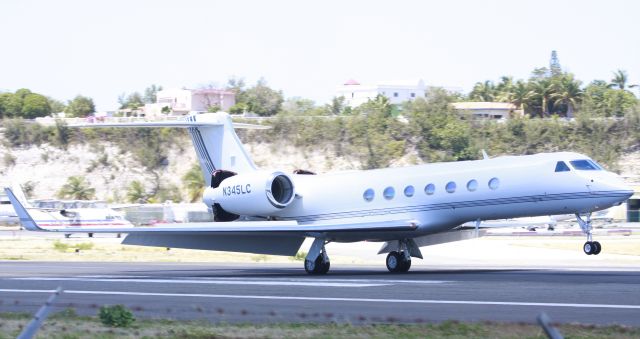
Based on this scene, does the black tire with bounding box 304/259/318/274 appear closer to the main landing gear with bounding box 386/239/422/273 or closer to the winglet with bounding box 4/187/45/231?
the main landing gear with bounding box 386/239/422/273

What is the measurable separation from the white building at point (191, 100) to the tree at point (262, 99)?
4.77 m

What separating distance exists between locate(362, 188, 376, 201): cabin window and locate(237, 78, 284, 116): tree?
91.7 meters

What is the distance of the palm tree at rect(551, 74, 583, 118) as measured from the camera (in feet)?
346

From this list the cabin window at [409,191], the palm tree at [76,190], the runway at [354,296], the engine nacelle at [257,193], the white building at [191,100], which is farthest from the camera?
the white building at [191,100]

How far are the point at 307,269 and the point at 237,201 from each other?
3163mm

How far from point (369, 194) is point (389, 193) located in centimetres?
63

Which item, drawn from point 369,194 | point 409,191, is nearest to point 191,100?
point 369,194

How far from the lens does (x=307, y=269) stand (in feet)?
88.6

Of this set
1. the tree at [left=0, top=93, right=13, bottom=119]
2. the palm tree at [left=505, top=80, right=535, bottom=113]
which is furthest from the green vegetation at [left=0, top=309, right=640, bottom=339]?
the tree at [left=0, top=93, right=13, bottom=119]

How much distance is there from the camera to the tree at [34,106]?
11425cm

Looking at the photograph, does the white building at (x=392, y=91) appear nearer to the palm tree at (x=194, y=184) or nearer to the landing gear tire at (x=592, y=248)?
the palm tree at (x=194, y=184)

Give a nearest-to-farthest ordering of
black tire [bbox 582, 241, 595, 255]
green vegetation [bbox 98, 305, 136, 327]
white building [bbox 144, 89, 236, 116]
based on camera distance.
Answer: green vegetation [bbox 98, 305, 136, 327], black tire [bbox 582, 241, 595, 255], white building [bbox 144, 89, 236, 116]

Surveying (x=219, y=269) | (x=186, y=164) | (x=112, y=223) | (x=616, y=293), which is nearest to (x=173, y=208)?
(x=112, y=223)

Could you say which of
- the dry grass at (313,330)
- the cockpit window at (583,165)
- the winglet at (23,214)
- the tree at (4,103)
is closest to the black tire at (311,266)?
the winglet at (23,214)
